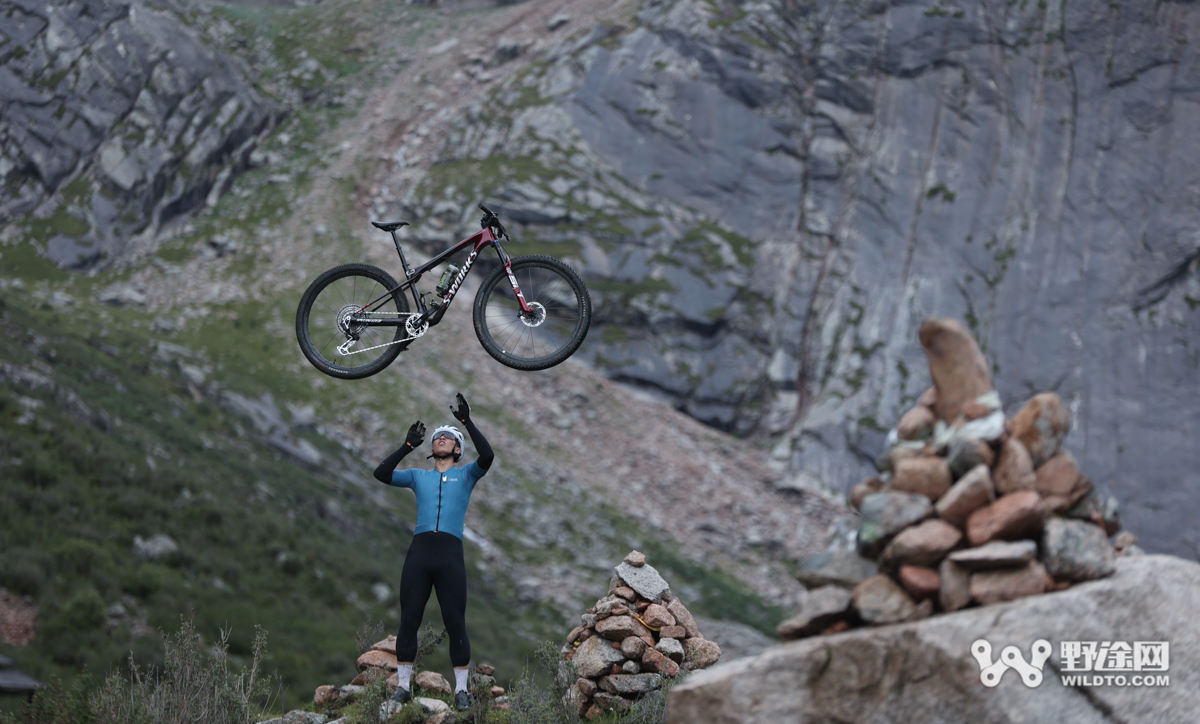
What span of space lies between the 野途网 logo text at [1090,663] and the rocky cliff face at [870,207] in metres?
35.2

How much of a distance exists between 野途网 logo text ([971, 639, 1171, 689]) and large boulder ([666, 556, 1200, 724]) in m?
0.02

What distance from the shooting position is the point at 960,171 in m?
45.2

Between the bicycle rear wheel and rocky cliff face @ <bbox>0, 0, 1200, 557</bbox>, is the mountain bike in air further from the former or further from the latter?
rocky cliff face @ <bbox>0, 0, 1200, 557</bbox>

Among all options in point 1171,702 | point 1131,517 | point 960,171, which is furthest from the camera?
point 960,171

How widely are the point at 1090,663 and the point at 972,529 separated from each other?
3.34ft

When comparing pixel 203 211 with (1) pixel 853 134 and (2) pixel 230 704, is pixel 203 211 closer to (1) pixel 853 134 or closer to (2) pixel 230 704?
(1) pixel 853 134

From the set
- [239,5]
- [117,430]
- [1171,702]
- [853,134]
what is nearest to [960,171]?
[853,134]

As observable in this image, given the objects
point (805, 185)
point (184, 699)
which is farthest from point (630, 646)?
point (805, 185)

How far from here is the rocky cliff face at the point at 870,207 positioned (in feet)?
133

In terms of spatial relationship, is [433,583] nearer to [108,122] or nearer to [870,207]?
[870,207]

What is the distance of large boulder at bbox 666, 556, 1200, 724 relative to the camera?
15.1 feet

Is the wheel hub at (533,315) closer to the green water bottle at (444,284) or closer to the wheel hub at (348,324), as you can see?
the green water bottle at (444,284)

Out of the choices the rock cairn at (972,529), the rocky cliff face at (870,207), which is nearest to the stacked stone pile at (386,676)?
the rock cairn at (972,529)

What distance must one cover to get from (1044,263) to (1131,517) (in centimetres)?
1341
